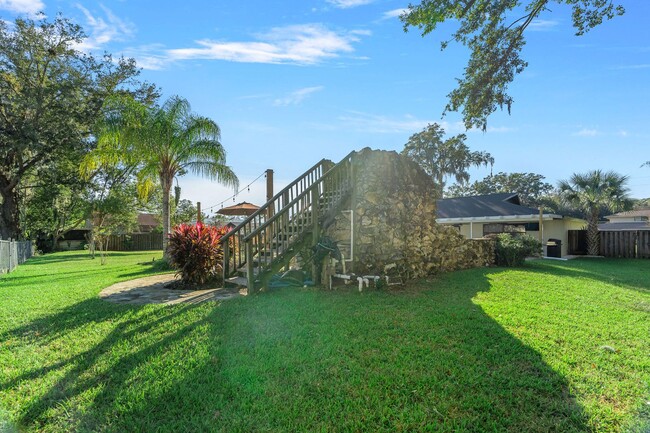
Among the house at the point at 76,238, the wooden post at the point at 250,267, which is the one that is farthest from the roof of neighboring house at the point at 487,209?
the house at the point at 76,238

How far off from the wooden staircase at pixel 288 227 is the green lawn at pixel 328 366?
0.91 metres

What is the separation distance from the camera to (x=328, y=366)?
3264 mm

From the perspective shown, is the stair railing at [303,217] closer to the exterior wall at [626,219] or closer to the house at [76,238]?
the house at [76,238]

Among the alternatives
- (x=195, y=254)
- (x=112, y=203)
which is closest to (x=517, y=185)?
(x=112, y=203)

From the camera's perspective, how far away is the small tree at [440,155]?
1205 inches

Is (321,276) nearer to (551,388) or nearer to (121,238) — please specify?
(551,388)

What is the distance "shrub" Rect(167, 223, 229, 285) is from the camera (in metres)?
7.24

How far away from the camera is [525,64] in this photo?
781 centimetres

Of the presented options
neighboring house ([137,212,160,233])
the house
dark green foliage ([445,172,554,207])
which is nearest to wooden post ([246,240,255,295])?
the house

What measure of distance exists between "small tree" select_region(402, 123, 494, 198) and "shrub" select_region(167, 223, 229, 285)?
25.9 metres

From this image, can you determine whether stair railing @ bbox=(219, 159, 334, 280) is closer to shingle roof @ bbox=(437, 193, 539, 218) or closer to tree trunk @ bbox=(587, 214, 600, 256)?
shingle roof @ bbox=(437, 193, 539, 218)

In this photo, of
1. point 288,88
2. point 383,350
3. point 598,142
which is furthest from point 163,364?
point 598,142

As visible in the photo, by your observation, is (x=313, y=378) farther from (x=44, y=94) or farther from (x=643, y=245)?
(x=44, y=94)

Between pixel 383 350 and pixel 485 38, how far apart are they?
7.77 m
